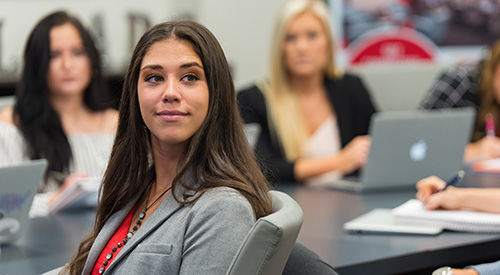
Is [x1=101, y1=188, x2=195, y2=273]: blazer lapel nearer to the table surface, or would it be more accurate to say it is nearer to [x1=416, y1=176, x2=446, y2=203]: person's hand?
the table surface

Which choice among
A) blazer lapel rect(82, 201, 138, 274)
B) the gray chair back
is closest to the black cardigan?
blazer lapel rect(82, 201, 138, 274)

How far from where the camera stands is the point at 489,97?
3.62 m

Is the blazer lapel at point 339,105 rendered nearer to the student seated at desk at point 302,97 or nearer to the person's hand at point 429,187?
the student seated at desk at point 302,97

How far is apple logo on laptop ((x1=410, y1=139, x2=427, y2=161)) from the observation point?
8.94ft

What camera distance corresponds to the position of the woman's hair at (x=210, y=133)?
1.46 m

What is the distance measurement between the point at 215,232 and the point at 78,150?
1.77 m

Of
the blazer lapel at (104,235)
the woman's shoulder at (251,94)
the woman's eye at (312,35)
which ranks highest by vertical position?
the woman's eye at (312,35)

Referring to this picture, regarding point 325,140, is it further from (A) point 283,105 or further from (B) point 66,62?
(B) point 66,62

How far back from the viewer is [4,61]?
4555 millimetres

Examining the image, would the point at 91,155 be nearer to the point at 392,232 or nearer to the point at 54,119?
the point at 54,119

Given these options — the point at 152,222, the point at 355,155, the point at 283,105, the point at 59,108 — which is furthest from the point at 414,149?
the point at 152,222

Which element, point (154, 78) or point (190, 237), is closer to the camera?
point (190, 237)

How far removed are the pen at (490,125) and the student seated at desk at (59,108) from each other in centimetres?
164

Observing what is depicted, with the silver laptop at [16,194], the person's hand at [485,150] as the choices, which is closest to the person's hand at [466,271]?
the silver laptop at [16,194]
